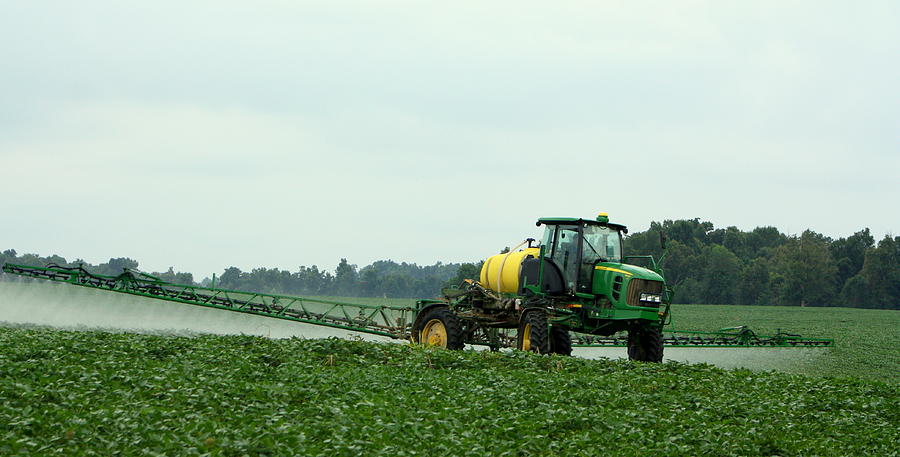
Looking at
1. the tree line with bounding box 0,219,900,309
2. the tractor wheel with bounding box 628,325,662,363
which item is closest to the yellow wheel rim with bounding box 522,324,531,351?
the tractor wheel with bounding box 628,325,662,363

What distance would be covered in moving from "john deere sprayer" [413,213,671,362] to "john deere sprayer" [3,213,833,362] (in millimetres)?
23

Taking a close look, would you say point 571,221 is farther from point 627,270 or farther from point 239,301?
point 239,301

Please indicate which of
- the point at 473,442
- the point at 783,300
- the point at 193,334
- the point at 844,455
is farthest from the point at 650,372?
the point at 783,300

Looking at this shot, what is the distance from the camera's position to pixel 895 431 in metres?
11.8

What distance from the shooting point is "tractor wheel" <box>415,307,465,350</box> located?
797 inches

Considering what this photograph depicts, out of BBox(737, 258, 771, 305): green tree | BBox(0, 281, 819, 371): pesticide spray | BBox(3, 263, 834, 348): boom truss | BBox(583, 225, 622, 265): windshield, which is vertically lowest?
BBox(0, 281, 819, 371): pesticide spray

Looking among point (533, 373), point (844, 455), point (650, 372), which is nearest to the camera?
point (844, 455)

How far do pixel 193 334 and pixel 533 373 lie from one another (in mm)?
12198

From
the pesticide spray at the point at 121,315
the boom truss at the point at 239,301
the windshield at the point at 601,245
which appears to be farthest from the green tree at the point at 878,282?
the windshield at the point at 601,245

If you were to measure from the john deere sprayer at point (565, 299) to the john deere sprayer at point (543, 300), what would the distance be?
0.02m

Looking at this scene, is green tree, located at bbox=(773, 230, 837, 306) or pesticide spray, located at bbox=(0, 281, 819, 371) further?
green tree, located at bbox=(773, 230, 837, 306)

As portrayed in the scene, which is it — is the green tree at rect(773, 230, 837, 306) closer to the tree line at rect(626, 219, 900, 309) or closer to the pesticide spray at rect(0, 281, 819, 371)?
the tree line at rect(626, 219, 900, 309)

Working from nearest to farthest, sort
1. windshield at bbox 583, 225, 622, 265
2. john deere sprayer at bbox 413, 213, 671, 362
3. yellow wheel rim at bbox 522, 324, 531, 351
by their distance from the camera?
yellow wheel rim at bbox 522, 324, 531, 351 < john deere sprayer at bbox 413, 213, 671, 362 < windshield at bbox 583, 225, 622, 265

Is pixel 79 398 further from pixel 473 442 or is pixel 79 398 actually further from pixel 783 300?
pixel 783 300
